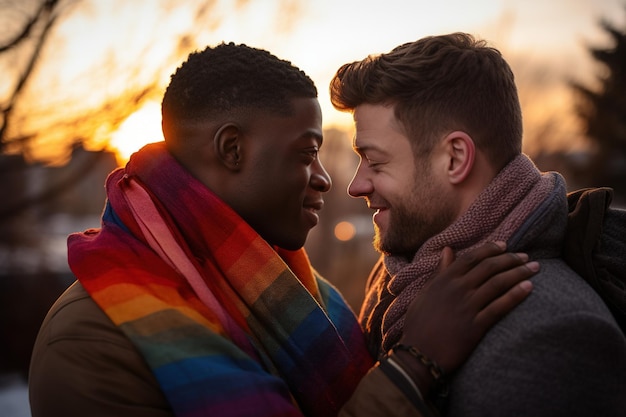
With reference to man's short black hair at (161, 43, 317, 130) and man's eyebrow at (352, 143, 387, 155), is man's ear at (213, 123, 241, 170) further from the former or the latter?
man's eyebrow at (352, 143, 387, 155)

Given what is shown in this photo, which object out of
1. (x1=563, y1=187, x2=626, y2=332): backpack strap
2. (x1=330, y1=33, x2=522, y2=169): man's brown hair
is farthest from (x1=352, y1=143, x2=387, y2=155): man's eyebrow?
(x1=563, y1=187, x2=626, y2=332): backpack strap

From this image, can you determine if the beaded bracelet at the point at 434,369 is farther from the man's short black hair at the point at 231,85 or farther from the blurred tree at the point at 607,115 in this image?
the blurred tree at the point at 607,115

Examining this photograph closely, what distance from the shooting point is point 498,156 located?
7.57 feet

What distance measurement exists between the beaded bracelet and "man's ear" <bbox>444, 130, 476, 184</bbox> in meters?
0.66

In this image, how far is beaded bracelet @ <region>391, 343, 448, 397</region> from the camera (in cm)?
192

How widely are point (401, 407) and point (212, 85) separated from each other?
1.36 metres

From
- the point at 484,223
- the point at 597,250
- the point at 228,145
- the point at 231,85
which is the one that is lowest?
the point at 597,250

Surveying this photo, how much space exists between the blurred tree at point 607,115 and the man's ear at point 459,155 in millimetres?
15166

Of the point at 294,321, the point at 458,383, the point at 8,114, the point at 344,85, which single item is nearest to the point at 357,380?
the point at 294,321

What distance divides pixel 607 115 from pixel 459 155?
16.3 m

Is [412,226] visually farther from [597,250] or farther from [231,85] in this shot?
[231,85]

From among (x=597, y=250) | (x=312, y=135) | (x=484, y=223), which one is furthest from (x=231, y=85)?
(x=597, y=250)

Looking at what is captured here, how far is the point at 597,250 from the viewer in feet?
7.11

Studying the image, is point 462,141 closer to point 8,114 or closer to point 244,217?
point 244,217
